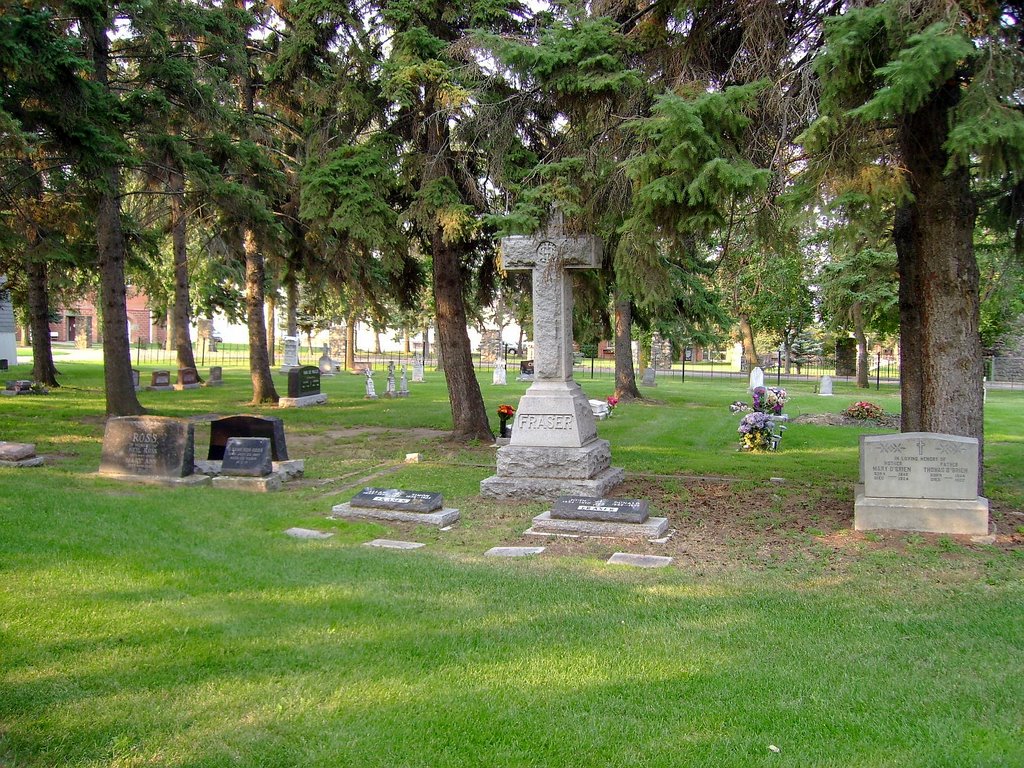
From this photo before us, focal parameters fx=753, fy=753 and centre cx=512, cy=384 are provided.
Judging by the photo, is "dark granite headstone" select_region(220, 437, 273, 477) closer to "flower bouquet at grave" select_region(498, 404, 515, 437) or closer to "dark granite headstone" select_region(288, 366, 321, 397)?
"flower bouquet at grave" select_region(498, 404, 515, 437)

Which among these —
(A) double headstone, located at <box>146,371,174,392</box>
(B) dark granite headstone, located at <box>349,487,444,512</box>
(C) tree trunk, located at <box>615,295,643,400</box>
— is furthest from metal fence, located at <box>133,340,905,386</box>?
(B) dark granite headstone, located at <box>349,487,444,512</box>

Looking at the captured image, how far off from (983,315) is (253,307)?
84.4 ft

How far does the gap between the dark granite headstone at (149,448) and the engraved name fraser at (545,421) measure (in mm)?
4303

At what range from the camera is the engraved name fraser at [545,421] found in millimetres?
9266

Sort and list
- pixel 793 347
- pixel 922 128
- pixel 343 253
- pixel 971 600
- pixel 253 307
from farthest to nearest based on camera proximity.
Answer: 1. pixel 793 347
2. pixel 253 307
3. pixel 343 253
4. pixel 922 128
5. pixel 971 600

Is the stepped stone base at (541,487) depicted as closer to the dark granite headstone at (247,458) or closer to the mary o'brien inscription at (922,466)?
the dark granite headstone at (247,458)

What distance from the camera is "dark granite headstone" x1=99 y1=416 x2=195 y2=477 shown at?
9734 mm

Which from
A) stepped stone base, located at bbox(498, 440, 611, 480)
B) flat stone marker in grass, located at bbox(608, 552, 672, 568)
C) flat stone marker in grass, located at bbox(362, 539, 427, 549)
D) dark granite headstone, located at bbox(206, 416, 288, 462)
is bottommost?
flat stone marker in grass, located at bbox(608, 552, 672, 568)

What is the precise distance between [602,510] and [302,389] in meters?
15.5

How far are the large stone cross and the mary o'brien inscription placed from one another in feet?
12.3

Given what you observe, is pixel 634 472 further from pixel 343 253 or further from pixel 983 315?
pixel 983 315

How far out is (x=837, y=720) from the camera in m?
3.56

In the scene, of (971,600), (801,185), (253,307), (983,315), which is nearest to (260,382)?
(253,307)

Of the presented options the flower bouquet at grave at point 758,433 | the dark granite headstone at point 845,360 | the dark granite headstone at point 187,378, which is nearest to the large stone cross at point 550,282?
the flower bouquet at grave at point 758,433
